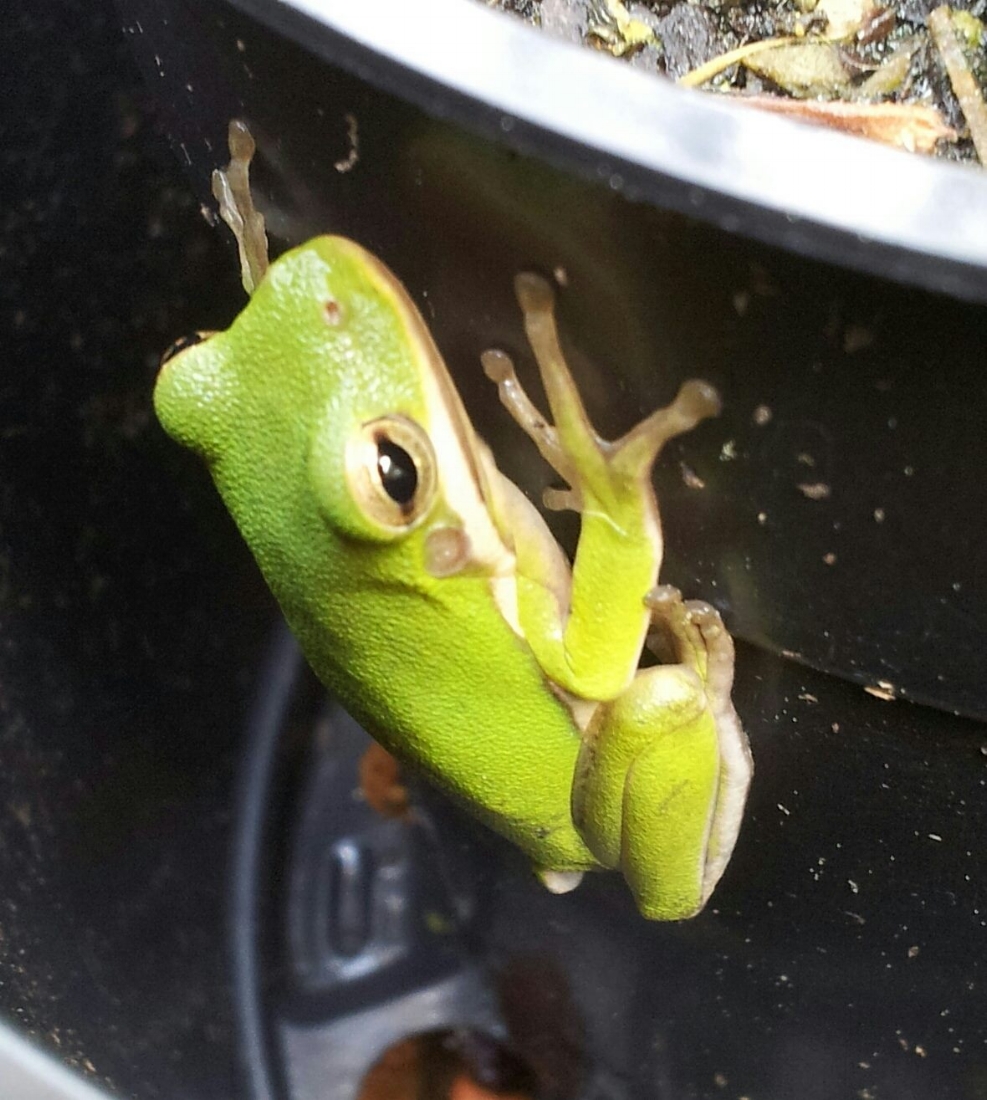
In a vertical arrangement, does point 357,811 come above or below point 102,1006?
below

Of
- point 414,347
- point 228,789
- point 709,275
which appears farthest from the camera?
point 228,789

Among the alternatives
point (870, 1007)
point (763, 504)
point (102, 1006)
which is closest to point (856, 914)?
point (870, 1007)

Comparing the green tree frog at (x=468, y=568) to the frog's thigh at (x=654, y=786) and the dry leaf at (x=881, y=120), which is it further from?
the dry leaf at (x=881, y=120)

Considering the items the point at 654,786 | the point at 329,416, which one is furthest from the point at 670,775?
the point at 329,416

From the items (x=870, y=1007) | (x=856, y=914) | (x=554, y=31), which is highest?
(x=554, y=31)

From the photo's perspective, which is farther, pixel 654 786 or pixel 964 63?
pixel 654 786

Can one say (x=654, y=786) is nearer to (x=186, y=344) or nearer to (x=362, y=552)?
(x=362, y=552)

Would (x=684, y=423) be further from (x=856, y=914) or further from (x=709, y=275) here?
(x=856, y=914)
